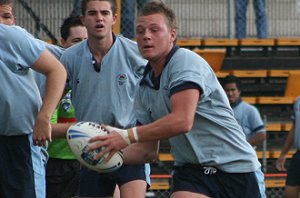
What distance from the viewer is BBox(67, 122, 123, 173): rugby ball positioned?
5.75 meters

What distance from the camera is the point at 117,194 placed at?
7.71 meters

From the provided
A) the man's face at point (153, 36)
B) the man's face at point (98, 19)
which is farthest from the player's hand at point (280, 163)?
the man's face at point (153, 36)

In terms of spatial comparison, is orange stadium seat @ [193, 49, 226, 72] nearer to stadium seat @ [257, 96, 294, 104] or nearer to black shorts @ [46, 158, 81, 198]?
stadium seat @ [257, 96, 294, 104]

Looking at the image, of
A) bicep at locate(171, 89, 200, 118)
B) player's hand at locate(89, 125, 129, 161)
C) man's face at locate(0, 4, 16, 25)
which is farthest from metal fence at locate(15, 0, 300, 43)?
player's hand at locate(89, 125, 129, 161)

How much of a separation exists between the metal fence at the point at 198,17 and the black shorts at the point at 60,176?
17.0 ft

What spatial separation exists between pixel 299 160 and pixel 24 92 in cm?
625

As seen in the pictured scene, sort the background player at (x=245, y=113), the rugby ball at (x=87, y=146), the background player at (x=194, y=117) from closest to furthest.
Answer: the rugby ball at (x=87, y=146) < the background player at (x=194, y=117) < the background player at (x=245, y=113)

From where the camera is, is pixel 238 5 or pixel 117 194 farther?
pixel 238 5

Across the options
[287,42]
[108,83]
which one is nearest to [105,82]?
[108,83]

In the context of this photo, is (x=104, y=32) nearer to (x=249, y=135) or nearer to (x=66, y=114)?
(x=66, y=114)

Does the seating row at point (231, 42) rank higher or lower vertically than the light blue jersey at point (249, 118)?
higher

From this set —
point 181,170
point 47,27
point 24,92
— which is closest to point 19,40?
point 24,92

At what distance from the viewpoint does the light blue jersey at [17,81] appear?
623 cm

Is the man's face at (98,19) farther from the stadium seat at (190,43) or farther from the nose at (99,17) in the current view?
the stadium seat at (190,43)
